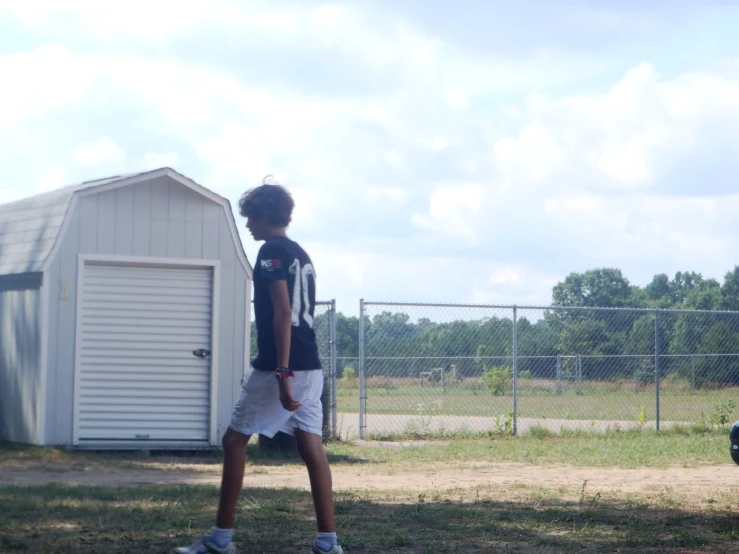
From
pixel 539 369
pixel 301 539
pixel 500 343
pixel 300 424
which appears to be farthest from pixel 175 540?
pixel 539 369

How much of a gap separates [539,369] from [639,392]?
2.17 metres

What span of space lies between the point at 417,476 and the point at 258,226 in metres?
5.55

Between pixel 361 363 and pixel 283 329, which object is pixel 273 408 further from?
pixel 361 363

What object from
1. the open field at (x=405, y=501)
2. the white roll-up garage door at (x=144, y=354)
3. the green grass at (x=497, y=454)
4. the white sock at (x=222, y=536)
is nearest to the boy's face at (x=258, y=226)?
the white sock at (x=222, y=536)

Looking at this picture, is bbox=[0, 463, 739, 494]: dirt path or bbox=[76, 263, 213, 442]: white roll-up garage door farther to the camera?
bbox=[76, 263, 213, 442]: white roll-up garage door

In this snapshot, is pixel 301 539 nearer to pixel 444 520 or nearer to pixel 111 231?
pixel 444 520

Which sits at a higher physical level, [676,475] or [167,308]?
[167,308]

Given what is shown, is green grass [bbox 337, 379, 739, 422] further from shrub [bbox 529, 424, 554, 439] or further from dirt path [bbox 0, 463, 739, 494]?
dirt path [bbox 0, 463, 739, 494]

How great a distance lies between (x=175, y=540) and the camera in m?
5.95

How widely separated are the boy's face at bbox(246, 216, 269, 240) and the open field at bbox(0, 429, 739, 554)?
5.54 feet

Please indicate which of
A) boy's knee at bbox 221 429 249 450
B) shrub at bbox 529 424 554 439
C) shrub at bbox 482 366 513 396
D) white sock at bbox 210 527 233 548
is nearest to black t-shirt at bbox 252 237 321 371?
boy's knee at bbox 221 429 249 450

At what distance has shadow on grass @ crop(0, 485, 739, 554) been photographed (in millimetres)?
5941

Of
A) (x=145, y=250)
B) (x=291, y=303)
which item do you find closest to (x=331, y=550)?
(x=291, y=303)

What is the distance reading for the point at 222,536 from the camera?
211 inches
